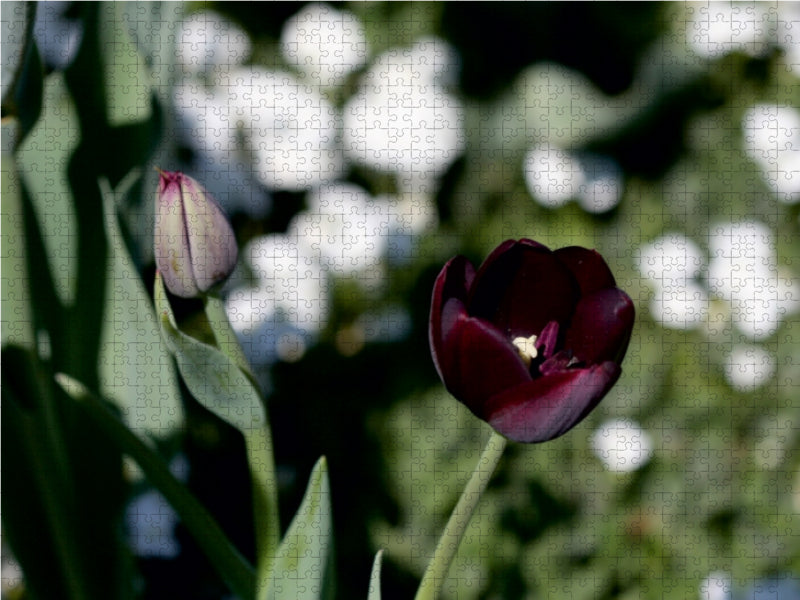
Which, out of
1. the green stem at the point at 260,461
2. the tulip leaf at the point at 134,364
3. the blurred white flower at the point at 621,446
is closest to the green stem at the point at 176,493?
the green stem at the point at 260,461

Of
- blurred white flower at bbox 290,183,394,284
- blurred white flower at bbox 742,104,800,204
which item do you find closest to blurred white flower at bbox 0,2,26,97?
blurred white flower at bbox 290,183,394,284

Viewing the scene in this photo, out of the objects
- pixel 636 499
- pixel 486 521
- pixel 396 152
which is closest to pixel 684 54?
pixel 396 152

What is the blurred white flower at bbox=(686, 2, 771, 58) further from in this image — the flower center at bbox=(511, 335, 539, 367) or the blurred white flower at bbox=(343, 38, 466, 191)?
the flower center at bbox=(511, 335, 539, 367)

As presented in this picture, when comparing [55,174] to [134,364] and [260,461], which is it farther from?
[260,461]

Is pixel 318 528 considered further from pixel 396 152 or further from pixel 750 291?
pixel 750 291

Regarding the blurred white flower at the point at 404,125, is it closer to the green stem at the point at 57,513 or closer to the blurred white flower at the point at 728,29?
the blurred white flower at the point at 728,29
